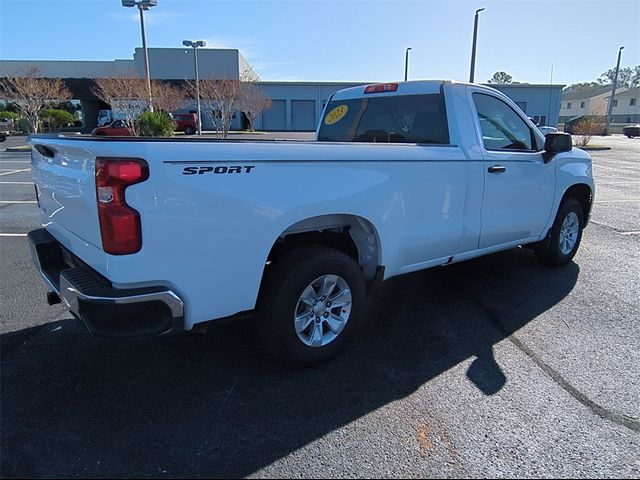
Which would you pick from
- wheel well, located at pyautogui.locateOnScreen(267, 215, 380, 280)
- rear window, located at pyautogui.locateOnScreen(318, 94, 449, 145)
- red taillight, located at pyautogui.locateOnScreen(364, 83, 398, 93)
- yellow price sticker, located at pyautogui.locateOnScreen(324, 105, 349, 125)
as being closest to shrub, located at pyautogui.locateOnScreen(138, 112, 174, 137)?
yellow price sticker, located at pyautogui.locateOnScreen(324, 105, 349, 125)

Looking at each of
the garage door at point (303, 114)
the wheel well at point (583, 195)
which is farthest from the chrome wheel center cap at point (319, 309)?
the garage door at point (303, 114)

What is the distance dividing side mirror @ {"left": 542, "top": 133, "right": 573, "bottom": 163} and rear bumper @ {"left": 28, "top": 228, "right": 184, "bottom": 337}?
13.2ft

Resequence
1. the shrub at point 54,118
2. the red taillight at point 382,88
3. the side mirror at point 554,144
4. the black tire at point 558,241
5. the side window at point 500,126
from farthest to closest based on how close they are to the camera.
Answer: the shrub at point 54,118 → the black tire at point 558,241 → the side mirror at point 554,144 → the red taillight at point 382,88 → the side window at point 500,126

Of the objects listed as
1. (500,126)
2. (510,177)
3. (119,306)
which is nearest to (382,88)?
(500,126)

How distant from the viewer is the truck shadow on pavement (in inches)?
98.0

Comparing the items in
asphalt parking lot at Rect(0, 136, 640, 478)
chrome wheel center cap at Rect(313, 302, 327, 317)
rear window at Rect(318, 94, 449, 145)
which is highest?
rear window at Rect(318, 94, 449, 145)

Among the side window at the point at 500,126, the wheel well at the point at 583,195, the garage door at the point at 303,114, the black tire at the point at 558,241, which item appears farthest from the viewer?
the garage door at the point at 303,114

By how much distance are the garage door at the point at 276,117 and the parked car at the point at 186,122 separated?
32.8 ft

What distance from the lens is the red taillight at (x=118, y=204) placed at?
2344 millimetres

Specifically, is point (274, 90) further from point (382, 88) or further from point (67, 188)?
point (67, 188)

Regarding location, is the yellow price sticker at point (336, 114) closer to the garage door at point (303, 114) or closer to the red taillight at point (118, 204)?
the red taillight at point (118, 204)

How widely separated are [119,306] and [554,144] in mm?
4365

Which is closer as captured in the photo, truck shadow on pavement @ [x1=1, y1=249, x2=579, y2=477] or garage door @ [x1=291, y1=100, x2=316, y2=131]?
truck shadow on pavement @ [x1=1, y1=249, x2=579, y2=477]

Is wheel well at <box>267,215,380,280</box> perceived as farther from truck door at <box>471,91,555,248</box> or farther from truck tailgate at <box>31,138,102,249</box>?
truck door at <box>471,91,555,248</box>
